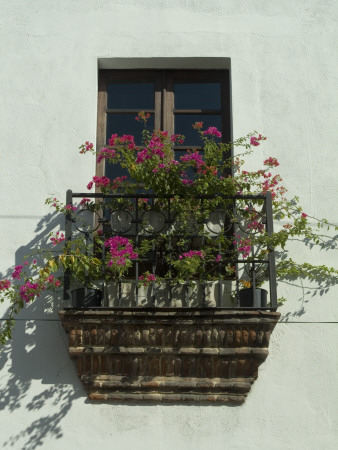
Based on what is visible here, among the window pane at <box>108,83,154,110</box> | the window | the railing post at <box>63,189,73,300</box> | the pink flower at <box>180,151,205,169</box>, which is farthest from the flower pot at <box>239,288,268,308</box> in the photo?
the window pane at <box>108,83,154,110</box>

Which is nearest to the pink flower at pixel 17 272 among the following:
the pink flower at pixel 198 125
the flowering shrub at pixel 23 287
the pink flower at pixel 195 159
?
the flowering shrub at pixel 23 287

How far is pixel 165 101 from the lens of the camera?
26.1 ft

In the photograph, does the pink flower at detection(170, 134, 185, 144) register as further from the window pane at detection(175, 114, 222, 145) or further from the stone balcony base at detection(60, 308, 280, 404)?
the stone balcony base at detection(60, 308, 280, 404)

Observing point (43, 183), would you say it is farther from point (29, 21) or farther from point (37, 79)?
point (29, 21)

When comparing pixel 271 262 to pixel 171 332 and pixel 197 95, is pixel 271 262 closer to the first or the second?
pixel 171 332

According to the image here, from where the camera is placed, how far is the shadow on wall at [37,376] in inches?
259

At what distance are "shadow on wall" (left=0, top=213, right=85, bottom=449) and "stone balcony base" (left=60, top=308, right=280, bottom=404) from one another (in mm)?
227

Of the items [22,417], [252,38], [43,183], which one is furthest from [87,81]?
[22,417]

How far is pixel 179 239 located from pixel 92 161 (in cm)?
109

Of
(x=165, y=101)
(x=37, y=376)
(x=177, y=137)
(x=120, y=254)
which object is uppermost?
(x=165, y=101)

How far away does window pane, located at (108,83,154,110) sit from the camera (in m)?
8.03

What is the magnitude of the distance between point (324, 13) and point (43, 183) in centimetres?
297

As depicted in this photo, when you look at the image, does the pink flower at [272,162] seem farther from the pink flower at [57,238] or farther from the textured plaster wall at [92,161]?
the pink flower at [57,238]

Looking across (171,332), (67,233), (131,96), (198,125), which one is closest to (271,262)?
(171,332)
